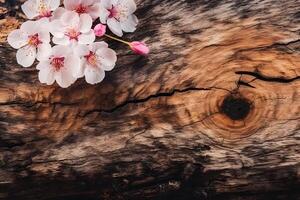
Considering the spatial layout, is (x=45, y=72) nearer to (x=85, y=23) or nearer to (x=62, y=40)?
(x=62, y=40)

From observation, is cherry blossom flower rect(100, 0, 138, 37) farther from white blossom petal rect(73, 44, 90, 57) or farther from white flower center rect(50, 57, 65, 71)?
white flower center rect(50, 57, 65, 71)

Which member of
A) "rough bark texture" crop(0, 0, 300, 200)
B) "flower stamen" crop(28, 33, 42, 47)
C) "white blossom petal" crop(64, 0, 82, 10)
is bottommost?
"rough bark texture" crop(0, 0, 300, 200)

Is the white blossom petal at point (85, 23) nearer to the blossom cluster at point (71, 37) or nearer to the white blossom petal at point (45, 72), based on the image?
the blossom cluster at point (71, 37)

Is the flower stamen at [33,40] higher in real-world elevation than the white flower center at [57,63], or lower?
higher

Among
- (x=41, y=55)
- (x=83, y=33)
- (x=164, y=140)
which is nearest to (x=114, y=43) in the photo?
(x=83, y=33)

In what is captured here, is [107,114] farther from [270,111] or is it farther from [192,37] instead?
[270,111]

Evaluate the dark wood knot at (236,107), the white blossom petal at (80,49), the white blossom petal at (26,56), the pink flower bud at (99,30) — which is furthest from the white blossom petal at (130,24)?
the dark wood knot at (236,107)

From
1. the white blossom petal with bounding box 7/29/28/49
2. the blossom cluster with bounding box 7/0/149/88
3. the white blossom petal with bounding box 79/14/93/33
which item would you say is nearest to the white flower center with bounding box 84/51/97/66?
the blossom cluster with bounding box 7/0/149/88

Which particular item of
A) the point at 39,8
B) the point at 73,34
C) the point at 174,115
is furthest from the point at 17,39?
the point at 174,115
